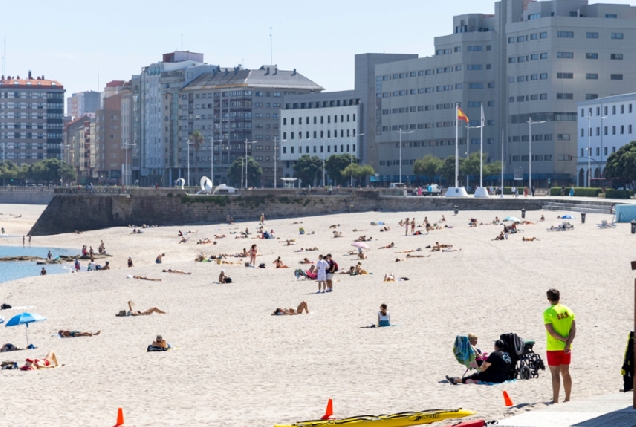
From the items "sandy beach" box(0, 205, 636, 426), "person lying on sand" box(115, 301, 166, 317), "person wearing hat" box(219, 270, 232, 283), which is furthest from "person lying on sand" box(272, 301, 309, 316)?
"person wearing hat" box(219, 270, 232, 283)

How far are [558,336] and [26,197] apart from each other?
527 feet

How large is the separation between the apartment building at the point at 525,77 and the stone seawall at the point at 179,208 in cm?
3597

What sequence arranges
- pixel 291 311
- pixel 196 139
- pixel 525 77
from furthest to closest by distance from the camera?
pixel 196 139
pixel 525 77
pixel 291 311

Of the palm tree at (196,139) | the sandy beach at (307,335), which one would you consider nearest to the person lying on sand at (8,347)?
the sandy beach at (307,335)

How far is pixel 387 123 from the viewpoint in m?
152

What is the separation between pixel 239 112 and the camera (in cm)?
18125

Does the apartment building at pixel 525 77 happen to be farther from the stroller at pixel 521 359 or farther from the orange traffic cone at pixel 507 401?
the orange traffic cone at pixel 507 401

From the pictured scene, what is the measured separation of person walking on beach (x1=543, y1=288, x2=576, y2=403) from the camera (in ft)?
49.9

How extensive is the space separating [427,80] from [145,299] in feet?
351

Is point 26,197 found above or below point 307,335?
above

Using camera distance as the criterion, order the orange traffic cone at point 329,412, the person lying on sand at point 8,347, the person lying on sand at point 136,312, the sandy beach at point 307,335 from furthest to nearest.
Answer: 1. the person lying on sand at point 136,312
2. the person lying on sand at point 8,347
3. the sandy beach at point 307,335
4. the orange traffic cone at point 329,412

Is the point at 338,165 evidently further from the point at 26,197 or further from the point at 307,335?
the point at 307,335

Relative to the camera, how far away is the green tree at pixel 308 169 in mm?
153375

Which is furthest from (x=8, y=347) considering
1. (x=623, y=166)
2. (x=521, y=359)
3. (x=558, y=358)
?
(x=623, y=166)
